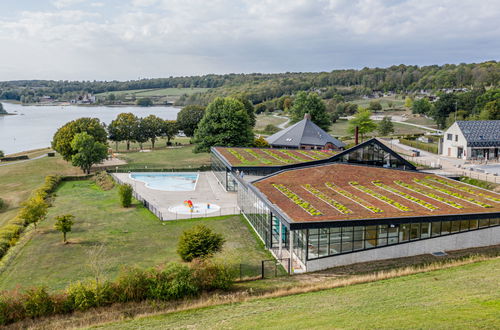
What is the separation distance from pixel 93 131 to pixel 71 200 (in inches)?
890

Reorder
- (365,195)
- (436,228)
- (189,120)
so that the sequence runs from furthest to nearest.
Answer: (189,120), (365,195), (436,228)

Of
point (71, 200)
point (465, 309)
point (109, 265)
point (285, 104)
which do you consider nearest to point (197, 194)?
point (71, 200)

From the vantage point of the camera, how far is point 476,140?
174ft

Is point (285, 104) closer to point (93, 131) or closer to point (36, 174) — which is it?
point (93, 131)

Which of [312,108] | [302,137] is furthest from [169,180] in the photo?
[312,108]

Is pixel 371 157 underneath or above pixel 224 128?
underneath

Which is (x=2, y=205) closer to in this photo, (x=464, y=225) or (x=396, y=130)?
(x=464, y=225)

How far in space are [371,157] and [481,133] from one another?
84.3 ft

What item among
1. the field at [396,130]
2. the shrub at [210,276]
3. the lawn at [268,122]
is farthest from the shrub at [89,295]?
the lawn at [268,122]

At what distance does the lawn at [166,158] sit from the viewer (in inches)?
2347

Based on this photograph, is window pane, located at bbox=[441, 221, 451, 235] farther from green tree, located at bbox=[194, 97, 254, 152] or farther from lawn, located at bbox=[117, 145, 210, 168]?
lawn, located at bbox=[117, 145, 210, 168]

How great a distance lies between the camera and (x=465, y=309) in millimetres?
13969

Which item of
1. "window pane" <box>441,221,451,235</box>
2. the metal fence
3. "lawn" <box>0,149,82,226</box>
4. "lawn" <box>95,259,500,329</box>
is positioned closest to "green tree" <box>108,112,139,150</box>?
"lawn" <box>0,149,82,226</box>

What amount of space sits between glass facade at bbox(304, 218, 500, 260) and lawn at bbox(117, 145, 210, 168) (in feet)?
127
